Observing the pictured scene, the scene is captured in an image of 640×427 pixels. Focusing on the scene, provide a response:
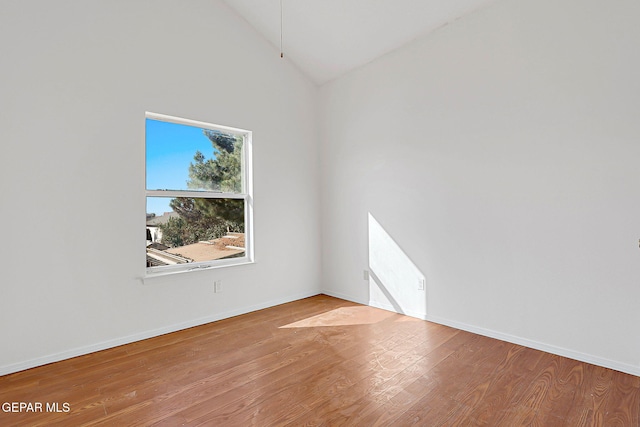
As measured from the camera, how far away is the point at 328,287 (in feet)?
14.5

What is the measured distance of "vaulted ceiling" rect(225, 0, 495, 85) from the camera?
3053mm

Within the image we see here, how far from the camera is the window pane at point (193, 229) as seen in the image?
318 centimetres

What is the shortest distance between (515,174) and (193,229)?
9.98 feet

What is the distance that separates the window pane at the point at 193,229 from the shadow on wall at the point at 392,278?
1.52 metres

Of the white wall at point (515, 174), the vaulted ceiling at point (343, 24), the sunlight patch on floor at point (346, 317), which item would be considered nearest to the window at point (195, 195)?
the sunlight patch on floor at point (346, 317)

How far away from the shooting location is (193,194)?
134 inches

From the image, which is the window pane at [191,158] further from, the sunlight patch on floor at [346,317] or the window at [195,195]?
the sunlight patch on floor at [346,317]

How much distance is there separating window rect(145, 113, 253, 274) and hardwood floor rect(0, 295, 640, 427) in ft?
2.69

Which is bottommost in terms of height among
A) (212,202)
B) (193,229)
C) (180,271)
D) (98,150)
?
(180,271)

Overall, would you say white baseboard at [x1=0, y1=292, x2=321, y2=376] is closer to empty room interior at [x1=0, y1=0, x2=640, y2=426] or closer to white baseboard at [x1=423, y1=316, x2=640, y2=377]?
empty room interior at [x1=0, y1=0, x2=640, y2=426]

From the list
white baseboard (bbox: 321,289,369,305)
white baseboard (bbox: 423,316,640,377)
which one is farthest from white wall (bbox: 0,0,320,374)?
white baseboard (bbox: 423,316,640,377)

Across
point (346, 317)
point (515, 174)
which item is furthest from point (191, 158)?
point (515, 174)

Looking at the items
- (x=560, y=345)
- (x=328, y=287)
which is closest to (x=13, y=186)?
(x=328, y=287)

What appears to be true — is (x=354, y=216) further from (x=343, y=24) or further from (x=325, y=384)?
(x=325, y=384)
